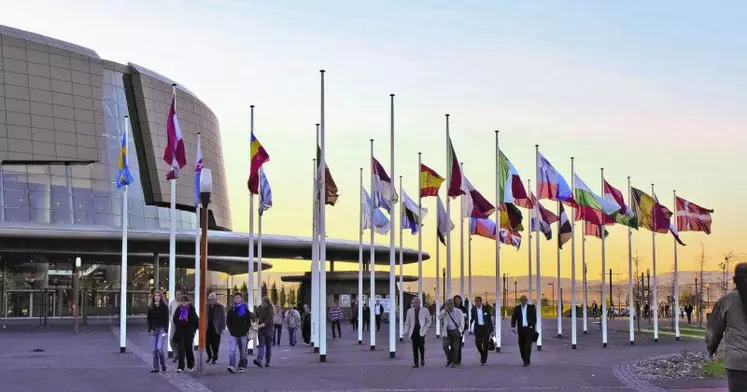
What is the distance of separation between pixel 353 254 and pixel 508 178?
41.7 m

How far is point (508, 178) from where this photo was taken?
3173 centimetres

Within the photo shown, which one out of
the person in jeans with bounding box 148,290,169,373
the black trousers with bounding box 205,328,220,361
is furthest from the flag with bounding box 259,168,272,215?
the person in jeans with bounding box 148,290,169,373

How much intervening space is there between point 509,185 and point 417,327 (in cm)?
904

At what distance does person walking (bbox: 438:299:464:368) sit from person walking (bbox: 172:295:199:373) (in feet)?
18.1

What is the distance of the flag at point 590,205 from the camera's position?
3362 cm

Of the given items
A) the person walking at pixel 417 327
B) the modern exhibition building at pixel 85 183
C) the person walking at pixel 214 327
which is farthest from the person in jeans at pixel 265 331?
the modern exhibition building at pixel 85 183

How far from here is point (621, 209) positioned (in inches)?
1404

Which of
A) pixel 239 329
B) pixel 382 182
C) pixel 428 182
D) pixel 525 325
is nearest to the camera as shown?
pixel 239 329

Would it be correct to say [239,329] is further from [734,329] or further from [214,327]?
[734,329]

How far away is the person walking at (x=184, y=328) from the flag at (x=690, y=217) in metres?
20.7

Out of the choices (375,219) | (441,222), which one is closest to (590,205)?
(441,222)

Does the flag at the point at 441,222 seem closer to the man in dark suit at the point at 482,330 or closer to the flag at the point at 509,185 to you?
the flag at the point at 509,185

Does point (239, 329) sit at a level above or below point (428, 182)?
below

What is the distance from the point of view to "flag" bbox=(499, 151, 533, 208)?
31.5 metres
